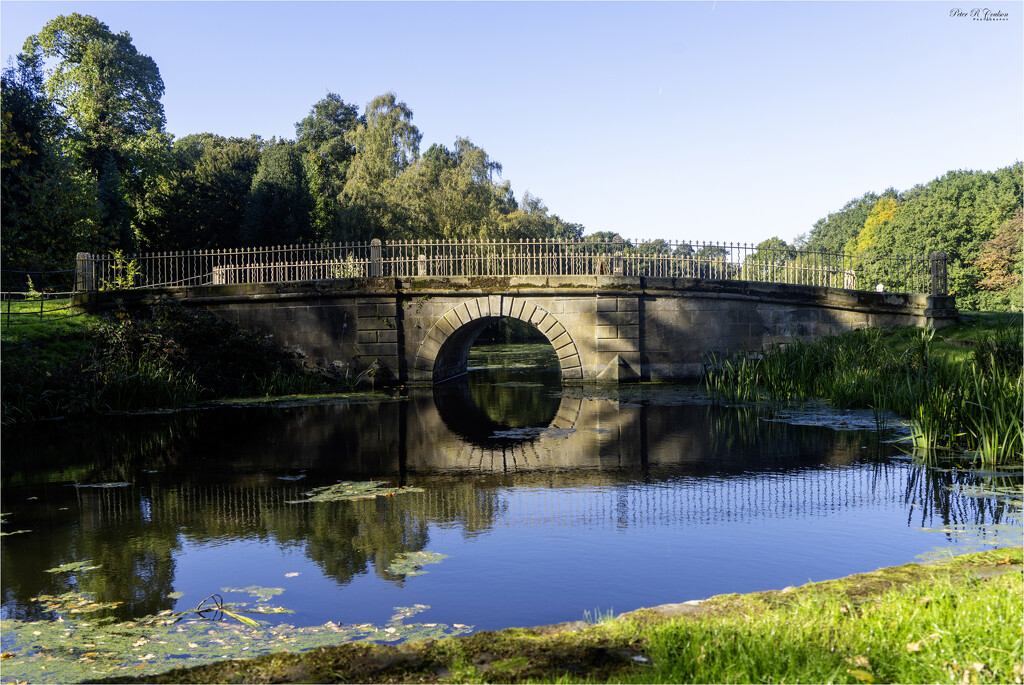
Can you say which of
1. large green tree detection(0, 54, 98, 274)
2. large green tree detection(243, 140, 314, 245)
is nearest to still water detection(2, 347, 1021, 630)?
large green tree detection(0, 54, 98, 274)

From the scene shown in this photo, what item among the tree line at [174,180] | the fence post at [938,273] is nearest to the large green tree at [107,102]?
the tree line at [174,180]

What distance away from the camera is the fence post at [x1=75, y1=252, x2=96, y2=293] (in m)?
19.5

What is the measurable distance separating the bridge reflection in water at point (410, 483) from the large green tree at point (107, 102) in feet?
92.2

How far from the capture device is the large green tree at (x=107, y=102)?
123 ft

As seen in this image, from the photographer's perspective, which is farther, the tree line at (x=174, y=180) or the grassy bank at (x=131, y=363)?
the tree line at (x=174, y=180)

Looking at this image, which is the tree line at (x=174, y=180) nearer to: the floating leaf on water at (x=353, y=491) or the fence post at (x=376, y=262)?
the fence post at (x=376, y=262)

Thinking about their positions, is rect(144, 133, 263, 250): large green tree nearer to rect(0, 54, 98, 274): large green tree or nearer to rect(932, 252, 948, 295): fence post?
rect(0, 54, 98, 274): large green tree

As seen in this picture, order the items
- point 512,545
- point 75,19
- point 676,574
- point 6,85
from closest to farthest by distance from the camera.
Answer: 1. point 676,574
2. point 512,545
3. point 6,85
4. point 75,19

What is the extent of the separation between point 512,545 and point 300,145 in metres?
48.2

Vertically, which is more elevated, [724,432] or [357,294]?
[357,294]

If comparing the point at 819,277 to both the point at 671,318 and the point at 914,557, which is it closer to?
the point at 671,318

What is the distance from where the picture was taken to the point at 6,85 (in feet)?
87.3

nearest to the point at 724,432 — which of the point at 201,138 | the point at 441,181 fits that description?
the point at 441,181

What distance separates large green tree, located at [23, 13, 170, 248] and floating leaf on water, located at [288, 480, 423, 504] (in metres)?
30.9
